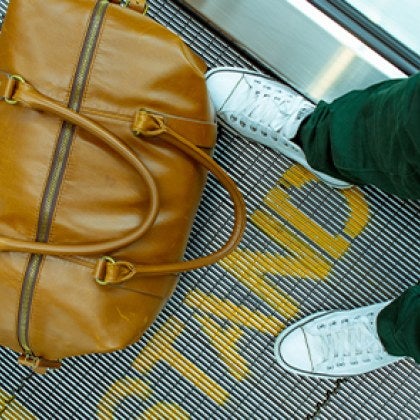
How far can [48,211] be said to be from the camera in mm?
714

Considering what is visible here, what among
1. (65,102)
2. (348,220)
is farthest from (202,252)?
(65,102)

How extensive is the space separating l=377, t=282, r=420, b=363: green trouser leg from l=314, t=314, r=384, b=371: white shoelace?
32 mm

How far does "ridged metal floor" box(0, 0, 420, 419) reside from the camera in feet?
3.18

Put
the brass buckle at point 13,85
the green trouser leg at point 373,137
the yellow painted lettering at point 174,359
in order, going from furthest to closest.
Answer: the yellow painted lettering at point 174,359
the brass buckle at point 13,85
the green trouser leg at point 373,137

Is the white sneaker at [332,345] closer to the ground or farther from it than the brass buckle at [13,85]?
closer to the ground

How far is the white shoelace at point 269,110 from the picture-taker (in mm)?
884

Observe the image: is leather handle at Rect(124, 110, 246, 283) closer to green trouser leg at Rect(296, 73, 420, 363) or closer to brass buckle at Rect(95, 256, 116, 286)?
brass buckle at Rect(95, 256, 116, 286)

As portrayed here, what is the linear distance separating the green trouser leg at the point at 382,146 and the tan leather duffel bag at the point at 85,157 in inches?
6.1

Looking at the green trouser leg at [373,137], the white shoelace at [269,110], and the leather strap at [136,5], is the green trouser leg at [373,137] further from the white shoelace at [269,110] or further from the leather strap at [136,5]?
the leather strap at [136,5]

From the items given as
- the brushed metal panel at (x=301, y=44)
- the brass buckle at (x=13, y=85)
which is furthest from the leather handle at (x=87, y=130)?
the brushed metal panel at (x=301, y=44)

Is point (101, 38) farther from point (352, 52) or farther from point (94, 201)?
point (352, 52)

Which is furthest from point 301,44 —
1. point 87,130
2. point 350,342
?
point 350,342

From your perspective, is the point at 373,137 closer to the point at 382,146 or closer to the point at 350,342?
the point at 382,146

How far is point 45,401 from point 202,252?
428 mm
